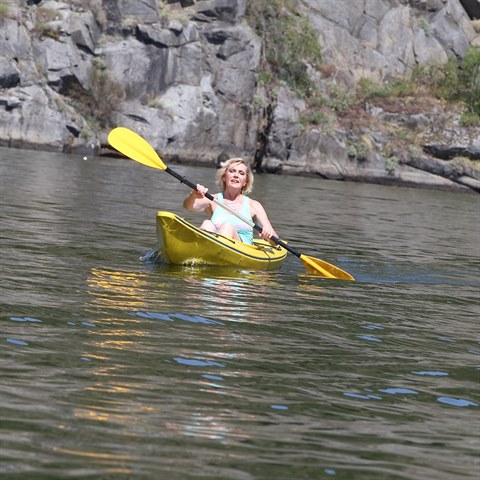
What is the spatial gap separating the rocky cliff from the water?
25185mm

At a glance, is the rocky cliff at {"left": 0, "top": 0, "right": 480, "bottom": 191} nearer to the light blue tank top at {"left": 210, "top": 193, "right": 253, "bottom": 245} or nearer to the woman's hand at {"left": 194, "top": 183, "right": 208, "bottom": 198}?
the light blue tank top at {"left": 210, "top": 193, "right": 253, "bottom": 245}

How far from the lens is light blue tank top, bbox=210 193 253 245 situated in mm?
10430

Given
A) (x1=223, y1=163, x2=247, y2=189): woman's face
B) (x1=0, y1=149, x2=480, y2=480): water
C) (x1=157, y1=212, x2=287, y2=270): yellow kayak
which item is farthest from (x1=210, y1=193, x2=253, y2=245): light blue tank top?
(x1=0, y1=149, x2=480, y2=480): water

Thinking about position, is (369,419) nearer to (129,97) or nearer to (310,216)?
(310,216)

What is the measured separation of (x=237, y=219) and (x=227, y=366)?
17.1 feet

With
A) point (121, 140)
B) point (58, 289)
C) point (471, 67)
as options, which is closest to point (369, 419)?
point (58, 289)

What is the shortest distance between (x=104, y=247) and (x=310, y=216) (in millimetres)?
8098

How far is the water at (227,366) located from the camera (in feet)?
12.6

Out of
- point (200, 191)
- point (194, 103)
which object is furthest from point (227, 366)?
point (194, 103)

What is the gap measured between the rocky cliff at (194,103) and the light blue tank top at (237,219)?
1003 inches

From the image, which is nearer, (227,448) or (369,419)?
(227,448)

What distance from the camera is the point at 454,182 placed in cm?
3853

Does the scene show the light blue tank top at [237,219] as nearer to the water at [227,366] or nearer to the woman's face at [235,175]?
the woman's face at [235,175]

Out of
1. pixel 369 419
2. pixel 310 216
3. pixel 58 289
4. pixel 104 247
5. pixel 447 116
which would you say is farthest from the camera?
pixel 447 116
